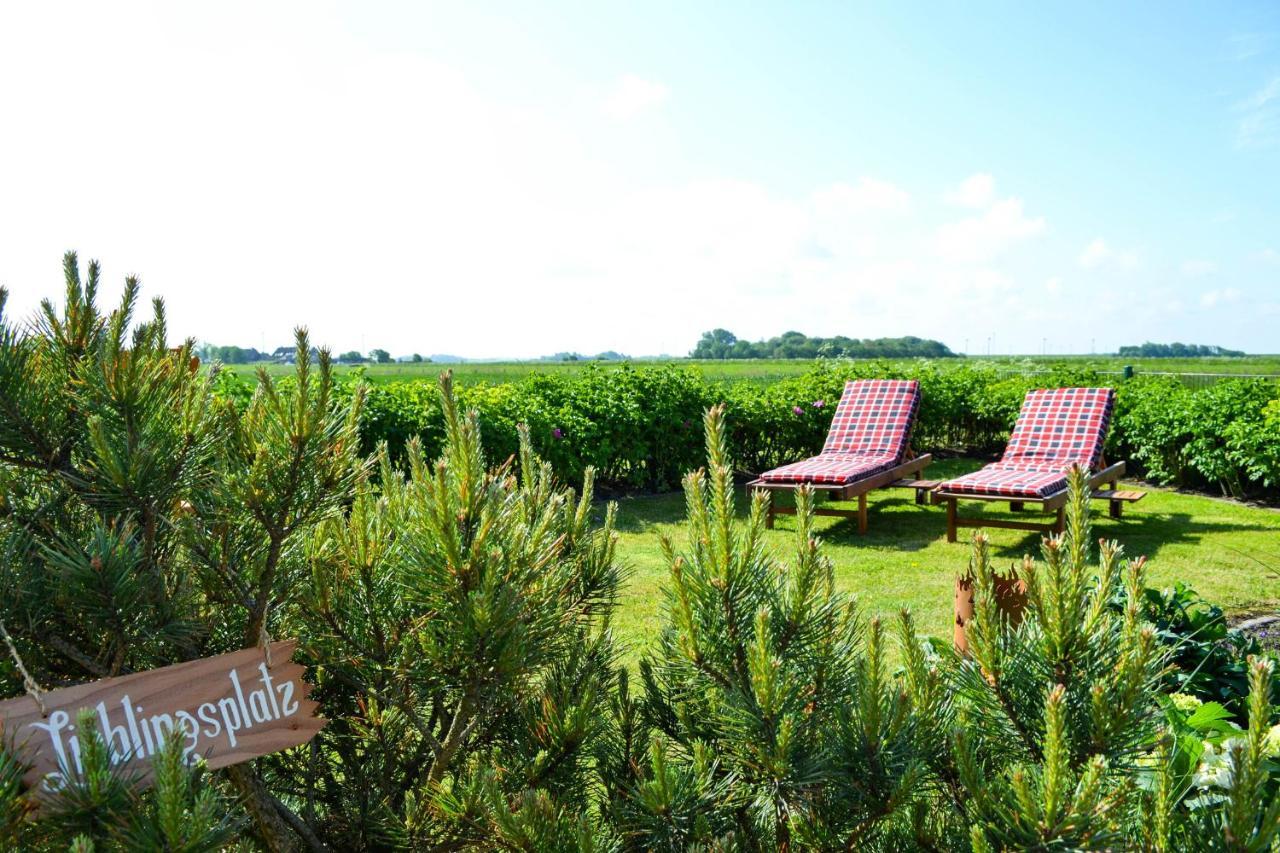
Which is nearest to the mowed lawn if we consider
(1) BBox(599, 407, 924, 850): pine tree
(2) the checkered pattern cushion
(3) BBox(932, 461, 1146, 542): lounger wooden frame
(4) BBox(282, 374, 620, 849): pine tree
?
(3) BBox(932, 461, 1146, 542): lounger wooden frame

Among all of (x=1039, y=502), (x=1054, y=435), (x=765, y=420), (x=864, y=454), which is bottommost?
(x=1039, y=502)

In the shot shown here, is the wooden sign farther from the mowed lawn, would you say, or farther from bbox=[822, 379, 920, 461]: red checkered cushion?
bbox=[822, 379, 920, 461]: red checkered cushion

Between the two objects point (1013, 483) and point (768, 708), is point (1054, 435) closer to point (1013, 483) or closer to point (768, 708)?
point (1013, 483)

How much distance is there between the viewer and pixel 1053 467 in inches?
334

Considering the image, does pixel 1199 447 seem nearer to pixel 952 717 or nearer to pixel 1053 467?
pixel 1053 467

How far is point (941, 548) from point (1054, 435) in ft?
6.93

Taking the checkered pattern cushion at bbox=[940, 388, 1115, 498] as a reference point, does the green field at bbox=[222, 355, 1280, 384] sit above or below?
above

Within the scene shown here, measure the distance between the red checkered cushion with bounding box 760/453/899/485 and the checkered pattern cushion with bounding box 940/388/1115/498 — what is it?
2.53 ft

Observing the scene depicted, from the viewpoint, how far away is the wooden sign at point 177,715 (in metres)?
0.98

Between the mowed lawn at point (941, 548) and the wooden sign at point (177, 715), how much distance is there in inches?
157

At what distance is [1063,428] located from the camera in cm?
894

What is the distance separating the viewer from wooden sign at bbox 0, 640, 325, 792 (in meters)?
0.98

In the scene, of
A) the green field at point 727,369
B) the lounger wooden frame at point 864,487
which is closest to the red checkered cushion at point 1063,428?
the lounger wooden frame at point 864,487

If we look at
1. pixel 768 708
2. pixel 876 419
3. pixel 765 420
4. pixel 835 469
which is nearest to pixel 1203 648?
pixel 768 708
